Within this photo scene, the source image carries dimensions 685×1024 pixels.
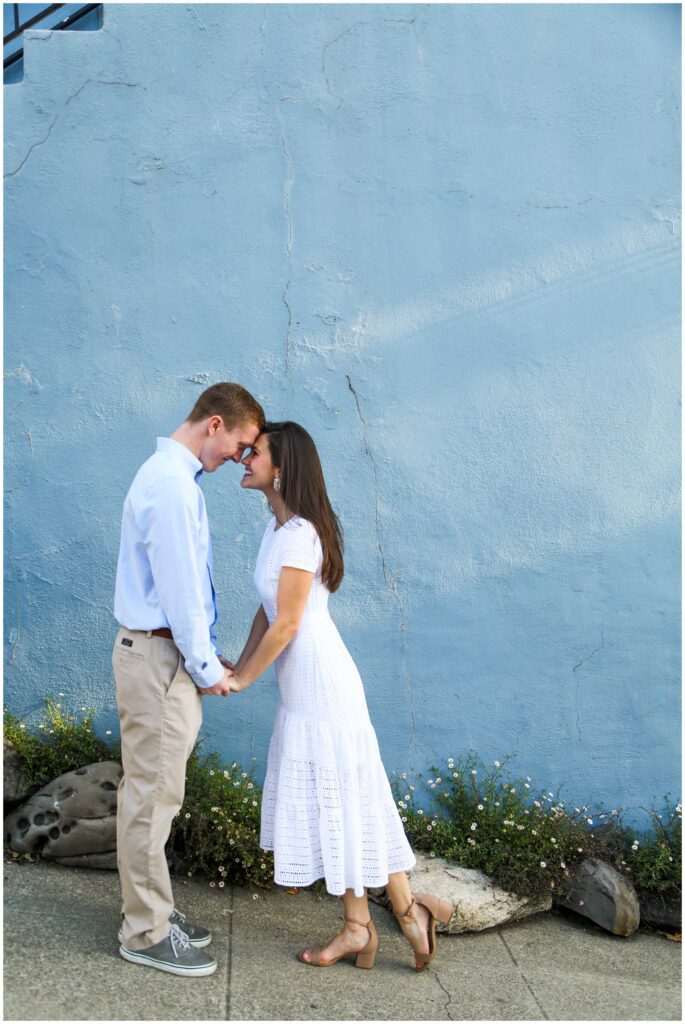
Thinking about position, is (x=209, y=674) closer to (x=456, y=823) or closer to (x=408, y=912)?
(x=408, y=912)

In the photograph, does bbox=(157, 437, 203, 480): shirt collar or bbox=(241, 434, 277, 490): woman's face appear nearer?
bbox=(157, 437, 203, 480): shirt collar

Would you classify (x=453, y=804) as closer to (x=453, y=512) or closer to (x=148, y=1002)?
(x=453, y=512)

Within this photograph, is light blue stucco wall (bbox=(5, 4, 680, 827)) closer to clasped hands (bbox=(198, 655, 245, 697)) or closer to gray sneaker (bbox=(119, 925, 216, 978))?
clasped hands (bbox=(198, 655, 245, 697))

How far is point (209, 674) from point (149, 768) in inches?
15.0

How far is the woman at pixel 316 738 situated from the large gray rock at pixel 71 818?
0.94m

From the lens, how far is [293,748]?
3600mm

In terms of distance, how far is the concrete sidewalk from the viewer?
10.7 feet

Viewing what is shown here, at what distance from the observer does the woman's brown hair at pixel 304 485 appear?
11.8ft

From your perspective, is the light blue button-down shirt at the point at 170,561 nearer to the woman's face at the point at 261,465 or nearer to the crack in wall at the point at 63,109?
the woman's face at the point at 261,465

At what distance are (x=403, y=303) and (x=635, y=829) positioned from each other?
2.87 meters

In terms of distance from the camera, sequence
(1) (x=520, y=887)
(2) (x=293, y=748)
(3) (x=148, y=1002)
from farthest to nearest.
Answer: (1) (x=520, y=887)
(2) (x=293, y=748)
(3) (x=148, y=1002)

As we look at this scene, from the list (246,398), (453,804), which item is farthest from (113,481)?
(453,804)

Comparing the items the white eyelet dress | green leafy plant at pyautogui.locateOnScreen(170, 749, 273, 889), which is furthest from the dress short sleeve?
green leafy plant at pyautogui.locateOnScreen(170, 749, 273, 889)

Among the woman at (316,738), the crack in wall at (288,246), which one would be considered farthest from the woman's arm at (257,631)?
the crack in wall at (288,246)
